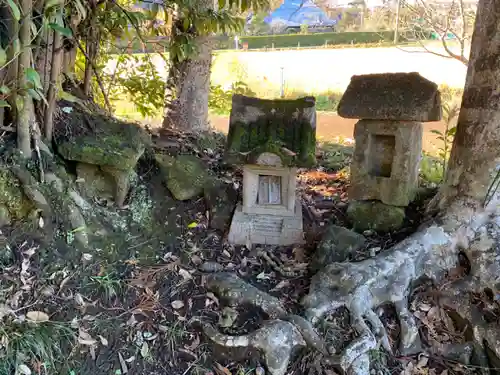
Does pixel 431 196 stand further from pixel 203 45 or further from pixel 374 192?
pixel 203 45

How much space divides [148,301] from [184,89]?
2.92 m

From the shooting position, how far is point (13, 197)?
2859 mm

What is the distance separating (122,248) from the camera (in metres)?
3.13

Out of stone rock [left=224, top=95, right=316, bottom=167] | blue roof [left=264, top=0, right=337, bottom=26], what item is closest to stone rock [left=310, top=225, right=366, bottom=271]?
stone rock [left=224, top=95, right=316, bottom=167]

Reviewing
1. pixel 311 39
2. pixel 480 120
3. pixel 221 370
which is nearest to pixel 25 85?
pixel 221 370

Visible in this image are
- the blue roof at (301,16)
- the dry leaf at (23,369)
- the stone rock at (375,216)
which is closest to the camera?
the dry leaf at (23,369)

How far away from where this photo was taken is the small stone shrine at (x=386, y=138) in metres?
3.09

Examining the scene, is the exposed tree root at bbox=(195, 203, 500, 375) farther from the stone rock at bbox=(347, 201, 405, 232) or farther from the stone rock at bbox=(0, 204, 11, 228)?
the stone rock at bbox=(0, 204, 11, 228)

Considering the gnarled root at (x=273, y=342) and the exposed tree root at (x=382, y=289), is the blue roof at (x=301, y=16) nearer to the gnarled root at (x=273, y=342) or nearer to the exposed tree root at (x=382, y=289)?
the exposed tree root at (x=382, y=289)

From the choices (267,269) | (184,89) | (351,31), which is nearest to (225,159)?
(267,269)

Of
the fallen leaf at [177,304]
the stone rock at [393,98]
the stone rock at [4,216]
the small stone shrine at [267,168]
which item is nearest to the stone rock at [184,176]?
the small stone shrine at [267,168]

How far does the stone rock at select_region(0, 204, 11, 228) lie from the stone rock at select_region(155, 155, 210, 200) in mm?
1187

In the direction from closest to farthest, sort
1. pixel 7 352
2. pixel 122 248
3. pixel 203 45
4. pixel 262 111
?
pixel 7 352 → pixel 122 248 → pixel 262 111 → pixel 203 45

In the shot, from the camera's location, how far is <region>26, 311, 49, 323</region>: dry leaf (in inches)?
98.0
